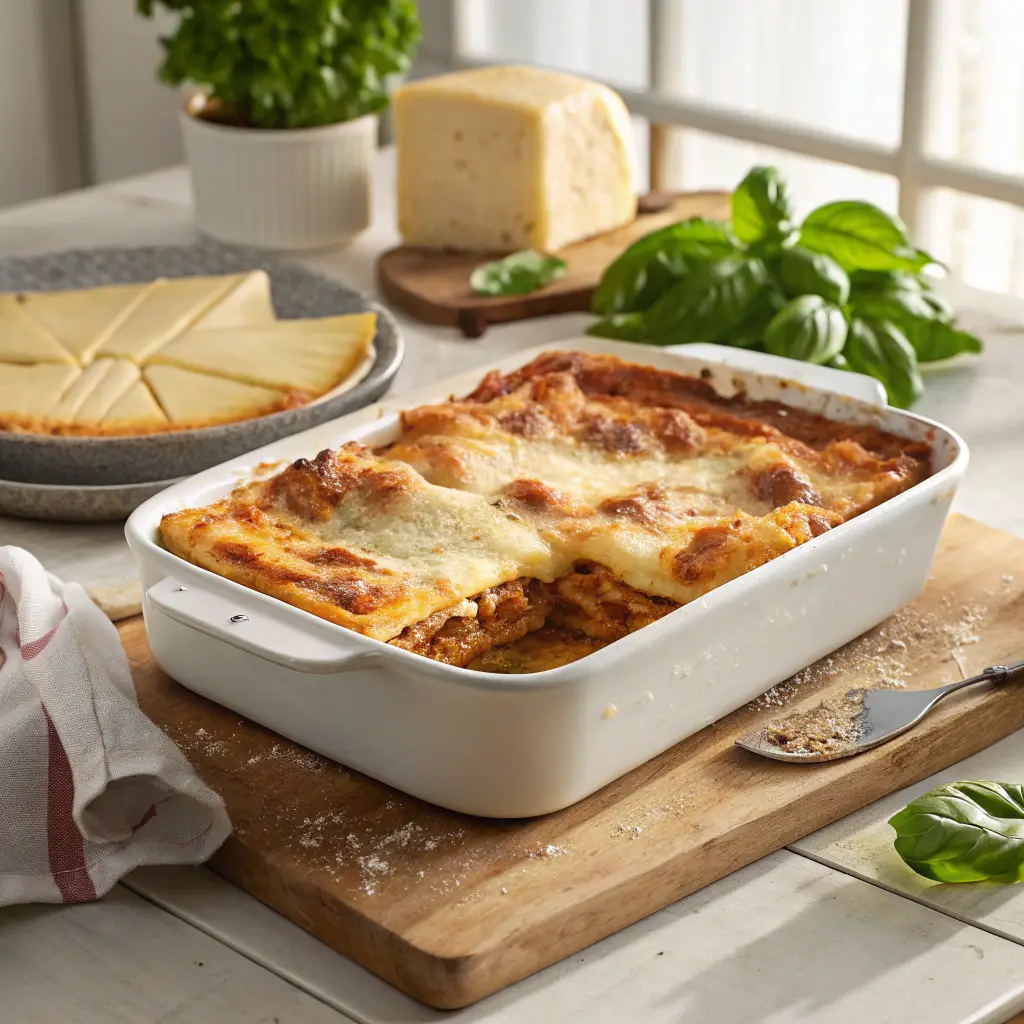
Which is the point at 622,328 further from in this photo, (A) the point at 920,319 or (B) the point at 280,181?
(B) the point at 280,181

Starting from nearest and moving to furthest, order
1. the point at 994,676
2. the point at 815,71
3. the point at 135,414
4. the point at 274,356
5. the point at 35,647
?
the point at 35,647 < the point at 994,676 < the point at 135,414 < the point at 274,356 < the point at 815,71

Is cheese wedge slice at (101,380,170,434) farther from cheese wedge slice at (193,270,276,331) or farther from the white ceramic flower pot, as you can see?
the white ceramic flower pot

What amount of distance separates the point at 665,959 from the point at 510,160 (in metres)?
1.57

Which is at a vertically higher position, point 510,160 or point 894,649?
point 510,160

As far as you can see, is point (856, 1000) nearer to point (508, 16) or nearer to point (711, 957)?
point (711, 957)

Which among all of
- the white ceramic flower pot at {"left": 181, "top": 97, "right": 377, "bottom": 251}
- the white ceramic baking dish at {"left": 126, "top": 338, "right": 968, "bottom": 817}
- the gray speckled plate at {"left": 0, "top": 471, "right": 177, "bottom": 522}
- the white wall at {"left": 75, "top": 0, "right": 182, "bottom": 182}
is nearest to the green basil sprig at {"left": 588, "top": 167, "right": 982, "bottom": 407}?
the white ceramic baking dish at {"left": 126, "top": 338, "right": 968, "bottom": 817}

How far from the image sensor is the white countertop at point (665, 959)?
3.73ft

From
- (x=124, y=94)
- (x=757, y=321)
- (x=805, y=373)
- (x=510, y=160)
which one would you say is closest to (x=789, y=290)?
(x=757, y=321)

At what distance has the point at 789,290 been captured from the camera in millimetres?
2084

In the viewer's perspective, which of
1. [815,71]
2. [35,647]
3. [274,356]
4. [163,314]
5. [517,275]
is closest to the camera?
[35,647]

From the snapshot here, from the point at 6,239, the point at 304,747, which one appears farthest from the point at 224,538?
the point at 6,239

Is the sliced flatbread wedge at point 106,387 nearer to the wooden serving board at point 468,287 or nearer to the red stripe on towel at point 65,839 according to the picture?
the wooden serving board at point 468,287

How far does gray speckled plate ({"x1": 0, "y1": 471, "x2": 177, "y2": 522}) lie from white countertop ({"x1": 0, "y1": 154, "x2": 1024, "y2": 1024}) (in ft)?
1.96

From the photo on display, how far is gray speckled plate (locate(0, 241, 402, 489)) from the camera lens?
1.79 meters
